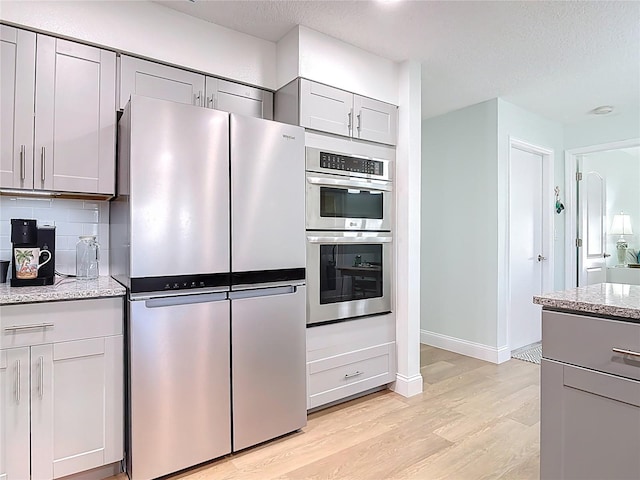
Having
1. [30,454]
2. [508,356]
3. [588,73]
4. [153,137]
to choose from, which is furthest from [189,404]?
[588,73]

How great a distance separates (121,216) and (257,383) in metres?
1.14

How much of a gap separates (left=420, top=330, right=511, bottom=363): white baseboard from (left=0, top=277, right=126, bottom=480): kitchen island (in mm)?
3163

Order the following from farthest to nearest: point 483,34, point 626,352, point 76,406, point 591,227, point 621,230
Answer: point 621,230 → point 591,227 → point 483,34 → point 76,406 → point 626,352

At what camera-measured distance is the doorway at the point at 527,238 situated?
13.0 ft

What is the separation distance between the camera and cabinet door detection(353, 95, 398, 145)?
2748 millimetres

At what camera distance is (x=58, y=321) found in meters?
1.75

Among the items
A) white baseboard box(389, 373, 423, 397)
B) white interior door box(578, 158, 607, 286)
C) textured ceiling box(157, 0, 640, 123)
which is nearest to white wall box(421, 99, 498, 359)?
textured ceiling box(157, 0, 640, 123)

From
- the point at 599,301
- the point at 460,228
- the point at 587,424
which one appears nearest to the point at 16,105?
the point at 599,301

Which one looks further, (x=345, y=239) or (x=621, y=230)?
(x=621, y=230)

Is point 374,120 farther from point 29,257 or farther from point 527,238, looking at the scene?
point 527,238

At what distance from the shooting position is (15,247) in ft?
6.40

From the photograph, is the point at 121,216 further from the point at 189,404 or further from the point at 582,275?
the point at 582,275

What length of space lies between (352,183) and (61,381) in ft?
6.44

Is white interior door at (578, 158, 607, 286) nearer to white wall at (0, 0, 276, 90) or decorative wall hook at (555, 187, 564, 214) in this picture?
decorative wall hook at (555, 187, 564, 214)
